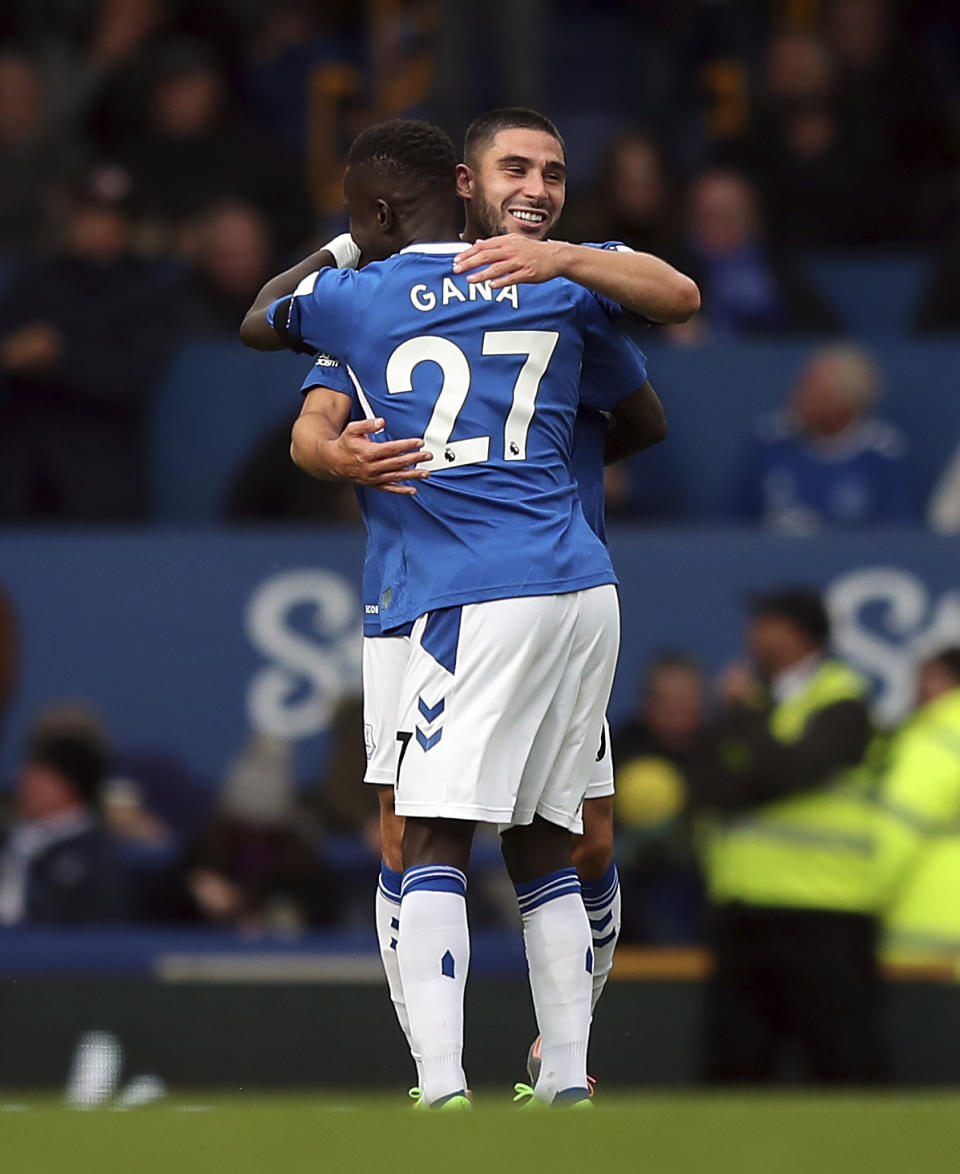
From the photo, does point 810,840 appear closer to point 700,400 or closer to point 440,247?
point 700,400

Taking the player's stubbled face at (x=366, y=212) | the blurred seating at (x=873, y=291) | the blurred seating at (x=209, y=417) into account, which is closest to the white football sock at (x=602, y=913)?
the player's stubbled face at (x=366, y=212)

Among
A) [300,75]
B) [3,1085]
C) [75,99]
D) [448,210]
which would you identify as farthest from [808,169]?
[448,210]

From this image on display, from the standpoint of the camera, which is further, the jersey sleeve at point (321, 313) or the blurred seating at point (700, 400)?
the blurred seating at point (700, 400)

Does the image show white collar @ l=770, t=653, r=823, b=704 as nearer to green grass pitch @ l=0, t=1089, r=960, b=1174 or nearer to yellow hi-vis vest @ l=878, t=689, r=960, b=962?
yellow hi-vis vest @ l=878, t=689, r=960, b=962

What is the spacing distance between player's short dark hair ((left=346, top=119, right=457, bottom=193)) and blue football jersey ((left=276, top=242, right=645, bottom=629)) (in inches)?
7.8

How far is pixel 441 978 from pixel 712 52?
944 cm

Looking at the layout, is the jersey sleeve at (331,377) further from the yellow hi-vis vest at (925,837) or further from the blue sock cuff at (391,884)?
the yellow hi-vis vest at (925,837)

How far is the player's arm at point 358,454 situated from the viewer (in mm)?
5008

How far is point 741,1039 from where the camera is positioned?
330 inches

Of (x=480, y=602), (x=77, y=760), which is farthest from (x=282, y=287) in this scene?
(x=77, y=760)

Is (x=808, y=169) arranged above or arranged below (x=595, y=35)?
below

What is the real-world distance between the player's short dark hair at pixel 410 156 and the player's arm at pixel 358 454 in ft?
1.76

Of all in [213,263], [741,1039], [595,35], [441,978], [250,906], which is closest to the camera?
[441,978]

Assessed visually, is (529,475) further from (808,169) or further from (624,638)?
(808,169)
